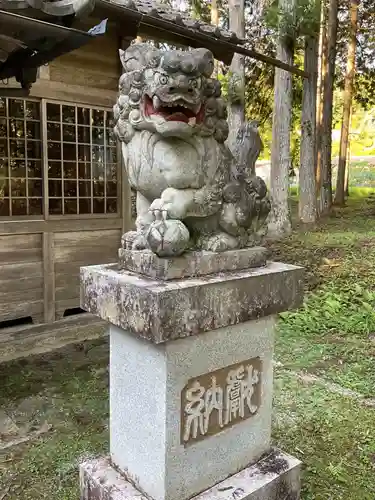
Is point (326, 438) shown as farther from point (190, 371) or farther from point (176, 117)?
point (176, 117)

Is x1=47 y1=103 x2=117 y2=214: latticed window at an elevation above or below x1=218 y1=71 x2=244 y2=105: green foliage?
below

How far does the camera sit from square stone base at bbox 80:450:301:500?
2180mm

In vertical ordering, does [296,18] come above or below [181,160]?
above

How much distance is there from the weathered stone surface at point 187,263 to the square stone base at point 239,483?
1.09 meters

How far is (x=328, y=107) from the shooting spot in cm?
1345

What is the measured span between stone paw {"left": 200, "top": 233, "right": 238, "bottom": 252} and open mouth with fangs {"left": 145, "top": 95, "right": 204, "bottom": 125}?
56cm

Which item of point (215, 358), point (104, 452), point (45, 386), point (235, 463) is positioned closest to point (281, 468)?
point (235, 463)

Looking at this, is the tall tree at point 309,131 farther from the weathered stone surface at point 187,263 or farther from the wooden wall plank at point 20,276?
the weathered stone surface at point 187,263

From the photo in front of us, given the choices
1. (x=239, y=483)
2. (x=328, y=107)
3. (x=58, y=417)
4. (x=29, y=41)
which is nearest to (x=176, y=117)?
(x=239, y=483)

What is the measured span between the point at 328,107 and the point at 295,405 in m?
11.7

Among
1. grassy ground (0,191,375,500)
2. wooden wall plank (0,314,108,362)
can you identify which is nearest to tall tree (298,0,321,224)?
grassy ground (0,191,375,500)

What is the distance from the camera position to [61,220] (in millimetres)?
5418

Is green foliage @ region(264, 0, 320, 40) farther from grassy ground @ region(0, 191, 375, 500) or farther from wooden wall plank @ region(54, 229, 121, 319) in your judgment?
wooden wall plank @ region(54, 229, 121, 319)

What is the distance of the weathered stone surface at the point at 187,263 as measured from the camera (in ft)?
6.48
